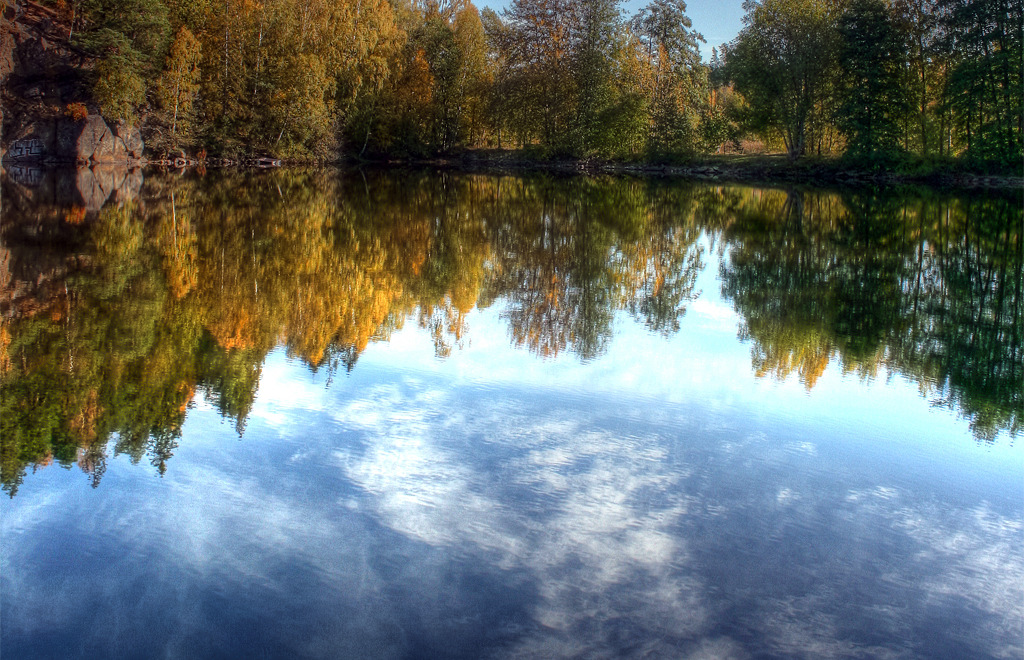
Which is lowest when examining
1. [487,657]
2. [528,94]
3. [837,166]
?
[487,657]

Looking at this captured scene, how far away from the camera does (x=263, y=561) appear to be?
4684mm

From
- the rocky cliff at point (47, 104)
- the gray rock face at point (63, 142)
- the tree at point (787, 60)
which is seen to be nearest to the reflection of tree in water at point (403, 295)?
the gray rock face at point (63, 142)

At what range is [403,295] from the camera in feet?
40.4

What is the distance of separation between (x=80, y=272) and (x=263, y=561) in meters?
9.72

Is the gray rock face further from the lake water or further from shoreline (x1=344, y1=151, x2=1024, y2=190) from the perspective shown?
the lake water

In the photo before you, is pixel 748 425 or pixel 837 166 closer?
pixel 748 425

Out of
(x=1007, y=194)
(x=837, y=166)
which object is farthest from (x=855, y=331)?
(x=837, y=166)

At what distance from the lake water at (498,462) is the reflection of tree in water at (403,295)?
3.0 inches

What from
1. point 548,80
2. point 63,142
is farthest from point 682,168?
point 63,142

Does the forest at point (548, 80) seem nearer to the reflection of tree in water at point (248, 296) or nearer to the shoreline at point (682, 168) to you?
the shoreline at point (682, 168)

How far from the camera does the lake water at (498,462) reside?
422 cm

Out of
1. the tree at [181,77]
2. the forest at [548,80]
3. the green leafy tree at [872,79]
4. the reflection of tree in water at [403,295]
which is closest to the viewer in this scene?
the reflection of tree in water at [403,295]

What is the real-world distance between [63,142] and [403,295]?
118 feet

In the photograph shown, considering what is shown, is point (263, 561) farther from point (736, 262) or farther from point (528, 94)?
point (528, 94)
